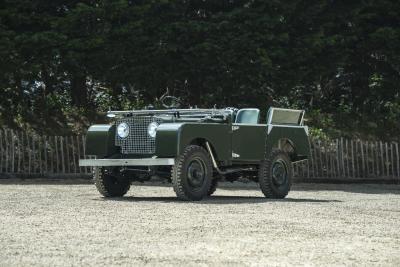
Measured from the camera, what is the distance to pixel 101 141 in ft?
53.3

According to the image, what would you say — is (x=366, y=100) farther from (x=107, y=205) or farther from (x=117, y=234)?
(x=117, y=234)

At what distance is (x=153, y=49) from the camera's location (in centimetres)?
2645

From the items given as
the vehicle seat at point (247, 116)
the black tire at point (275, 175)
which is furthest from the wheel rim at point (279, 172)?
the vehicle seat at point (247, 116)

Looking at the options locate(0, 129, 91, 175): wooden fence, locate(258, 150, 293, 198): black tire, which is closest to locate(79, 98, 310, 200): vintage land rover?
locate(258, 150, 293, 198): black tire

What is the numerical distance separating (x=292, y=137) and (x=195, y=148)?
2773 mm

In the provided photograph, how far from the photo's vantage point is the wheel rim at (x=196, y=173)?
15320 millimetres

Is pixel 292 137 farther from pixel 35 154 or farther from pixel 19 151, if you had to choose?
pixel 19 151

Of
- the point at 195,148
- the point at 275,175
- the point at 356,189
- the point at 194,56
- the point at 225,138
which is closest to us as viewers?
the point at 195,148

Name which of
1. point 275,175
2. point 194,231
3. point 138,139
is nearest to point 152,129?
point 138,139

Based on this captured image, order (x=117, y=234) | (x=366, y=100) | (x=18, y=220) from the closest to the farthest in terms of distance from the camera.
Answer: (x=117, y=234)
(x=18, y=220)
(x=366, y=100)

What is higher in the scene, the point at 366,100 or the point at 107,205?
the point at 366,100

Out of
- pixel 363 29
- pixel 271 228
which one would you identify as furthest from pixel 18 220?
pixel 363 29

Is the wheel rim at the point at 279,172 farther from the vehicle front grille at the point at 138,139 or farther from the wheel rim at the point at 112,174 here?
the wheel rim at the point at 112,174

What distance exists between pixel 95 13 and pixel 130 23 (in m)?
1.21
